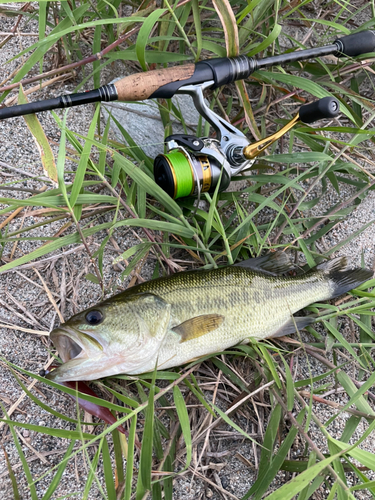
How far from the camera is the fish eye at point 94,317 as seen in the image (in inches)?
84.4

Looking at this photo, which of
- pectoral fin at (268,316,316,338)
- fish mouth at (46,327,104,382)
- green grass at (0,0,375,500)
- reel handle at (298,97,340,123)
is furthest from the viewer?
pectoral fin at (268,316,316,338)

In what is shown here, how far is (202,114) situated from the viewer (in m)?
2.56

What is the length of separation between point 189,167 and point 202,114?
0.38 metres

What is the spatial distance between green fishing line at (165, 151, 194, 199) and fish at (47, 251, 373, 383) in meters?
0.51

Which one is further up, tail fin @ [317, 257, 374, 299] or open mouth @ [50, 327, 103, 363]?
open mouth @ [50, 327, 103, 363]

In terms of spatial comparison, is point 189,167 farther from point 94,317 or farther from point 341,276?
point 341,276

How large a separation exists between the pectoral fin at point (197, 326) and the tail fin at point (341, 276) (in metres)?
0.86

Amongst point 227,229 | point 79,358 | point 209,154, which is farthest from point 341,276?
point 79,358

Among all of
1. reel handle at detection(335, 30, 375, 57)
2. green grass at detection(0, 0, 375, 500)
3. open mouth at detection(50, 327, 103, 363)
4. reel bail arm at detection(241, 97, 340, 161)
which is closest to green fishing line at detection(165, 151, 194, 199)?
green grass at detection(0, 0, 375, 500)

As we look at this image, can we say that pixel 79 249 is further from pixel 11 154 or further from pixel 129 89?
pixel 129 89

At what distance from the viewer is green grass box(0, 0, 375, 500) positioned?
2.24m

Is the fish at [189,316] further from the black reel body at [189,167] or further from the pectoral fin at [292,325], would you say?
the black reel body at [189,167]

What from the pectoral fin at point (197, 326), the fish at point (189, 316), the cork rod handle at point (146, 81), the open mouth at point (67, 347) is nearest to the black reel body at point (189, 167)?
the cork rod handle at point (146, 81)

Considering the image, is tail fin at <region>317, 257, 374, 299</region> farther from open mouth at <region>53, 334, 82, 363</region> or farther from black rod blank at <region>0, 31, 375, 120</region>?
open mouth at <region>53, 334, 82, 363</region>
